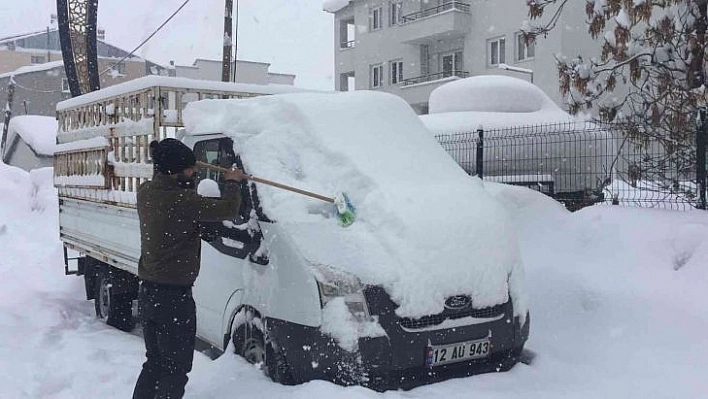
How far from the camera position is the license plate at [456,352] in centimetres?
404

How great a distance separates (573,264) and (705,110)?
232cm

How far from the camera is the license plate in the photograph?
4.04m

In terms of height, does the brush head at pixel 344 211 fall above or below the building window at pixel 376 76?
below

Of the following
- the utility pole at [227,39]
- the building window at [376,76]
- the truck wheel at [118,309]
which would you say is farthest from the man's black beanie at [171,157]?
the building window at [376,76]

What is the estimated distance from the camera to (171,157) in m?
4.00

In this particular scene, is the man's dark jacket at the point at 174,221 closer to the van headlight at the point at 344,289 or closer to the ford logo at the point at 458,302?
the van headlight at the point at 344,289

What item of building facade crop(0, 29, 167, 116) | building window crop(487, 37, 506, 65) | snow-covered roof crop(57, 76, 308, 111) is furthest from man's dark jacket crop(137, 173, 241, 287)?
building facade crop(0, 29, 167, 116)

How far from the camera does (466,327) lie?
4.14m

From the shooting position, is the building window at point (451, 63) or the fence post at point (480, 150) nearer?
the fence post at point (480, 150)

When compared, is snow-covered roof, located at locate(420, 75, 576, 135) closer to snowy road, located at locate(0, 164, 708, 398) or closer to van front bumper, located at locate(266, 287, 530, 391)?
snowy road, located at locate(0, 164, 708, 398)

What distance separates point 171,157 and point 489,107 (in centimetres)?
911

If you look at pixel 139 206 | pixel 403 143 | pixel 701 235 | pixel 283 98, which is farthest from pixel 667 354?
pixel 139 206

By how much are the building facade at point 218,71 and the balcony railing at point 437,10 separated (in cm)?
2079

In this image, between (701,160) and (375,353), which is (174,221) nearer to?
(375,353)
